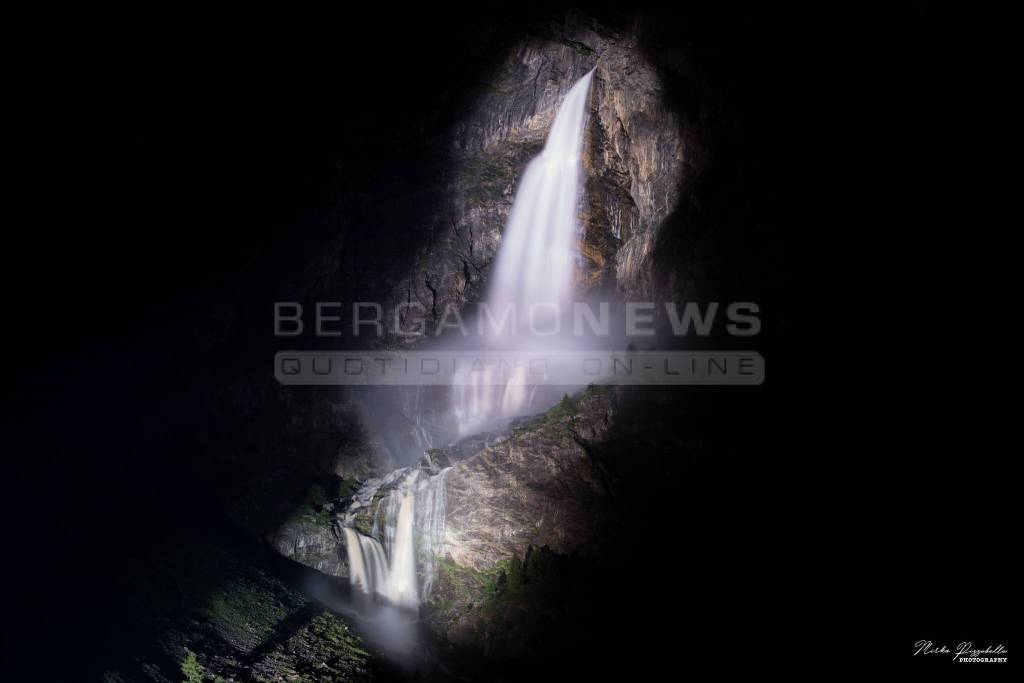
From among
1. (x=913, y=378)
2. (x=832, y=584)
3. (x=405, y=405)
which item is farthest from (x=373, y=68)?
(x=832, y=584)

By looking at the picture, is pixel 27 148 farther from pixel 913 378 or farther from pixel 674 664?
pixel 913 378

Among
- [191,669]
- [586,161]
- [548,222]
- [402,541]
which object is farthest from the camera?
[548,222]

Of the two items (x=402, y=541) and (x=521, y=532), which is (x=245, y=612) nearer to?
(x=402, y=541)

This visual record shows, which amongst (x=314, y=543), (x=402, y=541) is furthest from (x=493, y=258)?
(x=314, y=543)

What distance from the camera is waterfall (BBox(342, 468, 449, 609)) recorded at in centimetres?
1595

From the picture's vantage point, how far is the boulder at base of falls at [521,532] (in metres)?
14.0

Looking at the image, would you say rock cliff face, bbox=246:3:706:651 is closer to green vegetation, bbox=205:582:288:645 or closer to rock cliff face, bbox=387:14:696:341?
rock cliff face, bbox=387:14:696:341

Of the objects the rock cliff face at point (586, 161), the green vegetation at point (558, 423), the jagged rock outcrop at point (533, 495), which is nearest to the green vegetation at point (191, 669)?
the jagged rock outcrop at point (533, 495)

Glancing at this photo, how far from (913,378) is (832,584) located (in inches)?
197

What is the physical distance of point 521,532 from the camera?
14.7 meters

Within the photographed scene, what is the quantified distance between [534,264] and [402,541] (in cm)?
1102

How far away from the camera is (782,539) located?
13570 millimetres

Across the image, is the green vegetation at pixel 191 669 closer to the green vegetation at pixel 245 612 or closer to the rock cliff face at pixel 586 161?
the green vegetation at pixel 245 612
